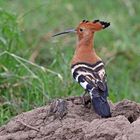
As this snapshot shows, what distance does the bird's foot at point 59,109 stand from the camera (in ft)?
16.0

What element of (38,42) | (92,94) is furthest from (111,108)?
(38,42)

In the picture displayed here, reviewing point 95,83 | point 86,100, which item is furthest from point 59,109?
point 95,83

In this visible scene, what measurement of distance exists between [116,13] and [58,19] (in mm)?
1029

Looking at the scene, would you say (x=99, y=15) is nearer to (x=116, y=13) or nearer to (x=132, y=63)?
(x=116, y=13)

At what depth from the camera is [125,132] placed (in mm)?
4312

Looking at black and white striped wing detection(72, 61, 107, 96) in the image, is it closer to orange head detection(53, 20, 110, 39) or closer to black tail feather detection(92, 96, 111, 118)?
black tail feather detection(92, 96, 111, 118)

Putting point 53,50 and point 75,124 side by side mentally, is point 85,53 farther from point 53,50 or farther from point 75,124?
point 53,50

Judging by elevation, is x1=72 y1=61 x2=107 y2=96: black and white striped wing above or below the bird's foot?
above

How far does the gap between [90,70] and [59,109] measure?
514 millimetres

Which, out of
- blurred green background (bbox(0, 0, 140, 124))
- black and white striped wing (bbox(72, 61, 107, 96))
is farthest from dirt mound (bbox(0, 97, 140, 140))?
blurred green background (bbox(0, 0, 140, 124))

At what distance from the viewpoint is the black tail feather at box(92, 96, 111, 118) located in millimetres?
4809

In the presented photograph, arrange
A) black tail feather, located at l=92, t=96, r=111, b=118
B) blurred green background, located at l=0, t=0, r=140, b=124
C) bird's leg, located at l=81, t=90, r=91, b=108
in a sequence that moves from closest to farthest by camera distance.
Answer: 1. black tail feather, located at l=92, t=96, r=111, b=118
2. bird's leg, located at l=81, t=90, r=91, b=108
3. blurred green background, located at l=0, t=0, r=140, b=124

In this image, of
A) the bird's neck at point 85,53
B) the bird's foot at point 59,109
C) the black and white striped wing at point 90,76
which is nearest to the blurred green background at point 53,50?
Result: the bird's neck at point 85,53

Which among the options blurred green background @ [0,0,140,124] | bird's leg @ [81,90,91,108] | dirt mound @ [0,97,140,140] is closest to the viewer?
dirt mound @ [0,97,140,140]
